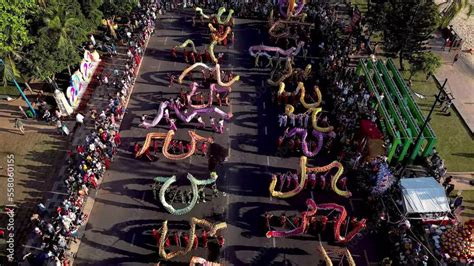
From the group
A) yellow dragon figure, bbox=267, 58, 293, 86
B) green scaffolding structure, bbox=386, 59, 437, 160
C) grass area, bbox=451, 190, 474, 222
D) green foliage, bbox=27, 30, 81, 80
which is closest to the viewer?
grass area, bbox=451, 190, 474, 222

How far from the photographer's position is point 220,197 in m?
32.6

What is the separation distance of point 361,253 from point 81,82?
32.2 meters

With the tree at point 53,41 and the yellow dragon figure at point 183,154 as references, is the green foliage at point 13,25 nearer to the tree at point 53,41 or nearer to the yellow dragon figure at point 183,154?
the tree at point 53,41

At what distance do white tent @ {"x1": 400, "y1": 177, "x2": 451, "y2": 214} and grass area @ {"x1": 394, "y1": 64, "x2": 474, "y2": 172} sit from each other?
590 centimetres

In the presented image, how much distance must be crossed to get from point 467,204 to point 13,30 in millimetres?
41076

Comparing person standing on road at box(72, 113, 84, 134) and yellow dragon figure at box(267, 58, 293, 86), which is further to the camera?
yellow dragon figure at box(267, 58, 293, 86)

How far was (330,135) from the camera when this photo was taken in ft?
118

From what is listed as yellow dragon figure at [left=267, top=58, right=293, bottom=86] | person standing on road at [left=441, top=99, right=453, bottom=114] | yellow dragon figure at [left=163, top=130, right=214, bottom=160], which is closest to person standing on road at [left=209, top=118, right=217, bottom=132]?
yellow dragon figure at [left=163, top=130, right=214, bottom=160]

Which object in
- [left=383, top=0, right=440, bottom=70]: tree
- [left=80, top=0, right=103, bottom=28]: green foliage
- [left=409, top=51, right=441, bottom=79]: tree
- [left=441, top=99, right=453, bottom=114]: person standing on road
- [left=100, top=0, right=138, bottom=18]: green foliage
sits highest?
[left=383, top=0, right=440, bottom=70]: tree

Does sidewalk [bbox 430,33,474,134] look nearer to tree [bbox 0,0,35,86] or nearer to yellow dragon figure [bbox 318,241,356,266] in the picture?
yellow dragon figure [bbox 318,241,356,266]

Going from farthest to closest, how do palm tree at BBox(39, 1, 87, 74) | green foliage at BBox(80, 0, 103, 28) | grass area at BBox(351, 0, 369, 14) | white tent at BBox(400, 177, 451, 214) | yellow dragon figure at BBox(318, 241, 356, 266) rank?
grass area at BBox(351, 0, 369, 14) < green foliage at BBox(80, 0, 103, 28) < palm tree at BBox(39, 1, 87, 74) < white tent at BBox(400, 177, 451, 214) < yellow dragon figure at BBox(318, 241, 356, 266)

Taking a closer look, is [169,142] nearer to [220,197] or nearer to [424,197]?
[220,197]

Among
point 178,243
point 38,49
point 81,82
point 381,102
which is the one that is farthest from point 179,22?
point 178,243

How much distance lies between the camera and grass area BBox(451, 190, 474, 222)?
104ft
